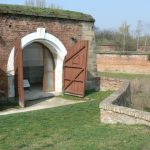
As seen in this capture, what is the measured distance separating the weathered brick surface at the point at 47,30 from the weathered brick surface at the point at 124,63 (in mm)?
13967

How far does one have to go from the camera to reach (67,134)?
7.84m

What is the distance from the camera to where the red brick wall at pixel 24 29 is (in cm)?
1348

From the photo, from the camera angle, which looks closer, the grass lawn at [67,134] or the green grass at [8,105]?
the grass lawn at [67,134]

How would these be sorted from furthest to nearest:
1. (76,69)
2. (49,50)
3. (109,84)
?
(109,84), (49,50), (76,69)

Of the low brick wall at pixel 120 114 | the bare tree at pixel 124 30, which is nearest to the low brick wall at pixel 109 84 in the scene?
the low brick wall at pixel 120 114

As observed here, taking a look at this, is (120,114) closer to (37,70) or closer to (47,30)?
(47,30)

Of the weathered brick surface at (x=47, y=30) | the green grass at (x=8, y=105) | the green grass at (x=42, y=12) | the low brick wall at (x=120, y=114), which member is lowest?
the green grass at (x=8, y=105)

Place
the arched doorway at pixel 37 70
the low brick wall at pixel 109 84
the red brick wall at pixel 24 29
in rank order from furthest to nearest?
the low brick wall at pixel 109 84 → the arched doorway at pixel 37 70 → the red brick wall at pixel 24 29

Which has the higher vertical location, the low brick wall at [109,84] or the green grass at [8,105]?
the low brick wall at [109,84]

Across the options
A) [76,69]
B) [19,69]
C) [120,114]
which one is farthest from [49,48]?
[120,114]

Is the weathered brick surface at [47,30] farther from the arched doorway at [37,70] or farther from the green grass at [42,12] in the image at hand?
the arched doorway at [37,70]

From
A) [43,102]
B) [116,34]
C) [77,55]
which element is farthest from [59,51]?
[116,34]

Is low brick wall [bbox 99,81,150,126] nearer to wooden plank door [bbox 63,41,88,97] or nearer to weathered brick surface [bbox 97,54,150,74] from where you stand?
wooden plank door [bbox 63,41,88,97]

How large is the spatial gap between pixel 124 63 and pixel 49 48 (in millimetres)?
16783
